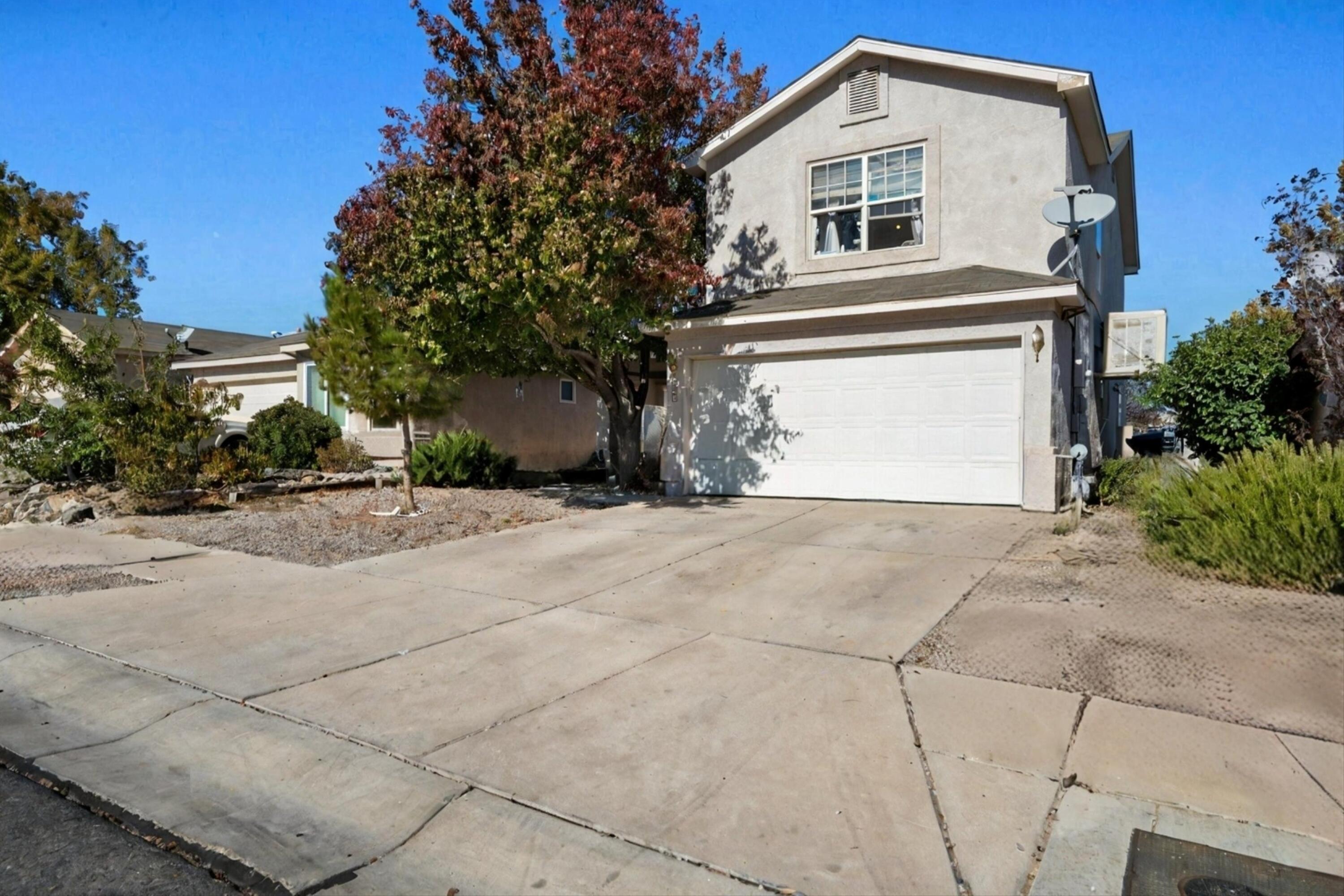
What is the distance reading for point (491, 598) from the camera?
284 inches

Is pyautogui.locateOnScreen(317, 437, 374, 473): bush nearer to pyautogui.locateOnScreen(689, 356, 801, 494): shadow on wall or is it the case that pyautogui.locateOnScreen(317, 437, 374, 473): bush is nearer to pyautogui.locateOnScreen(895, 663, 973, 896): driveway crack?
pyautogui.locateOnScreen(689, 356, 801, 494): shadow on wall

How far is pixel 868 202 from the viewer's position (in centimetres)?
1326

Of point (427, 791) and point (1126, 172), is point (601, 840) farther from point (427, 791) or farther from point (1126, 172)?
point (1126, 172)

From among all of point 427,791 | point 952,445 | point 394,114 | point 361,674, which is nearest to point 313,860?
point 427,791

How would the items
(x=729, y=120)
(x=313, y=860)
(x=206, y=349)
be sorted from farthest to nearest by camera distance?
(x=206, y=349) < (x=729, y=120) < (x=313, y=860)

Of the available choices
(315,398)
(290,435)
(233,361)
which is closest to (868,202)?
(290,435)

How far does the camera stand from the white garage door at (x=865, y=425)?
433 inches

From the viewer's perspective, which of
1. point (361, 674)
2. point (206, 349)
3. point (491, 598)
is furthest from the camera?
point (206, 349)

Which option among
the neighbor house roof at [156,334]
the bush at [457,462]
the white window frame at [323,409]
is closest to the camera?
the bush at [457,462]

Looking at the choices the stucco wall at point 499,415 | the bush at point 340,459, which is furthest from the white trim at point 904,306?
the bush at point 340,459

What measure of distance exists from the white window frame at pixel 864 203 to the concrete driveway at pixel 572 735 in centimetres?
694

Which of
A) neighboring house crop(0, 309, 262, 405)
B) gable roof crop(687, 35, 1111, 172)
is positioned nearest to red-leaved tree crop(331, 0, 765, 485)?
gable roof crop(687, 35, 1111, 172)

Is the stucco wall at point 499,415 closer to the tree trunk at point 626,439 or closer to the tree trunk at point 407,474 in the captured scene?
the tree trunk at point 626,439

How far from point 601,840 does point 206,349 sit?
2713cm
